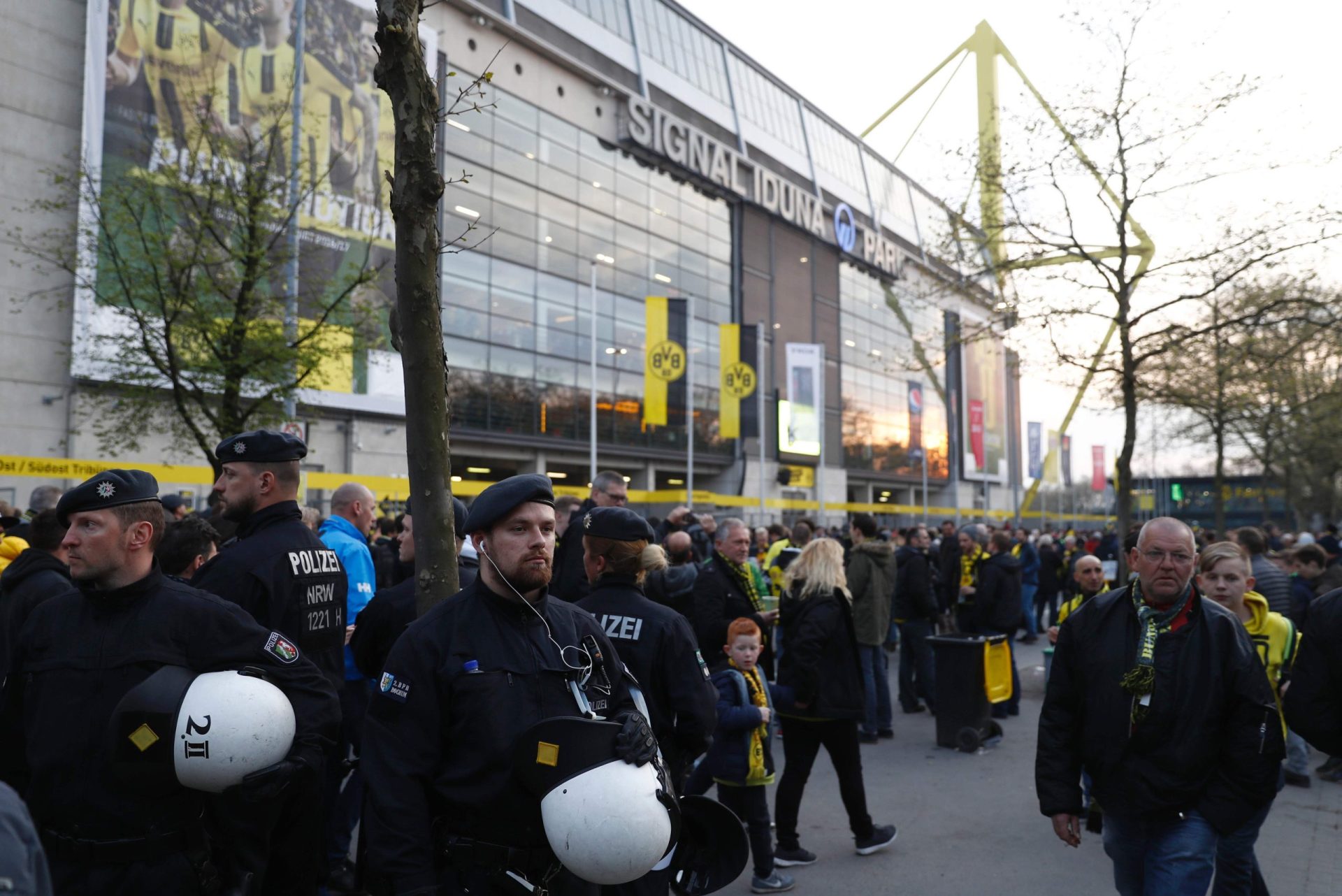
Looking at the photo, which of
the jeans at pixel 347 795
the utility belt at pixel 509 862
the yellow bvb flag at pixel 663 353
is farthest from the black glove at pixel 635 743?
the yellow bvb flag at pixel 663 353

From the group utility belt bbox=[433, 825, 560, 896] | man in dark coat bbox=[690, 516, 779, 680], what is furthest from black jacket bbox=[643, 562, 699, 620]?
utility belt bbox=[433, 825, 560, 896]

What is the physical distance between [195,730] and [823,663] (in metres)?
3.99

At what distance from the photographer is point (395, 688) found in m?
2.64

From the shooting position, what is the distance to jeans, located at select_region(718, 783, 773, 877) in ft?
18.1

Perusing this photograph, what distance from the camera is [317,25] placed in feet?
76.6

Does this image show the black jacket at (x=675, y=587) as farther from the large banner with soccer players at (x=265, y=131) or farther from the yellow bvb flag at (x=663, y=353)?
the yellow bvb flag at (x=663, y=353)

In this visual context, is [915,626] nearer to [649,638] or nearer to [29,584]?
[649,638]

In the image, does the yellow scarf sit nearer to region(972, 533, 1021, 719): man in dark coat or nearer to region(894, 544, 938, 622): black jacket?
region(894, 544, 938, 622): black jacket

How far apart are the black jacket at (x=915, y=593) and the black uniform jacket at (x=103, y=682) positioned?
847 centimetres

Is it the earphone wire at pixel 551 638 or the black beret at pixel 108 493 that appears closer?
the earphone wire at pixel 551 638

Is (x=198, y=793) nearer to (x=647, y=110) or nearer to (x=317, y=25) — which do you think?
(x=317, y=25)

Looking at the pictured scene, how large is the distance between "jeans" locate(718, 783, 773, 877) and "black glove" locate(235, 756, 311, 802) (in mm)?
3023

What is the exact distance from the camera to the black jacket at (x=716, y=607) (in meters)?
7.14

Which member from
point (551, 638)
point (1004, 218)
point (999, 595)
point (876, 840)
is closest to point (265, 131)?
point (1004, 218)
